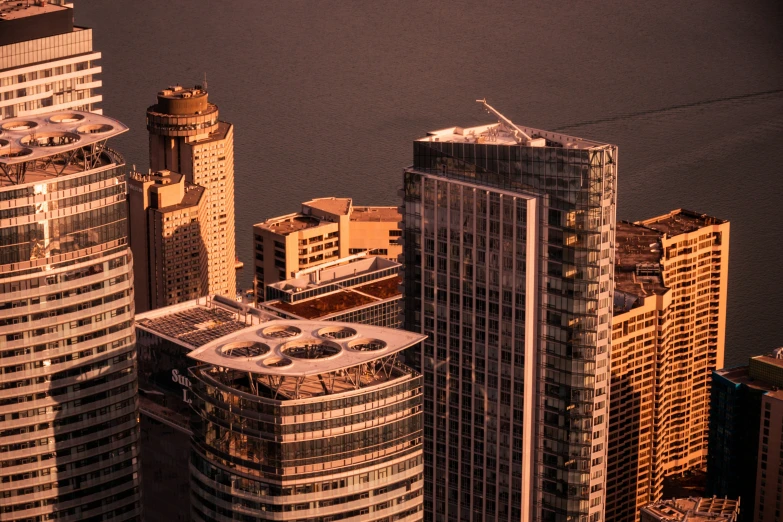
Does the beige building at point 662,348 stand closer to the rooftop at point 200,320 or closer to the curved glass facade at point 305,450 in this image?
the rooftop at point 200,320

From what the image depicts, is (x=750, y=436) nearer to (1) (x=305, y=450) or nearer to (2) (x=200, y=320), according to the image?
(2) (x=200, y=320)

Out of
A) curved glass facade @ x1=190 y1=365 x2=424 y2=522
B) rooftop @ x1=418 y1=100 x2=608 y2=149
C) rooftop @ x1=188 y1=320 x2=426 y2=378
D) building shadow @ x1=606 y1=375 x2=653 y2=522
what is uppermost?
rooftop @ x1=418 y1=100 x2=608 y2=149

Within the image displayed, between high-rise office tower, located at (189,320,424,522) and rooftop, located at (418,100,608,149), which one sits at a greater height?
rooftop, located at (418,100,608,149)

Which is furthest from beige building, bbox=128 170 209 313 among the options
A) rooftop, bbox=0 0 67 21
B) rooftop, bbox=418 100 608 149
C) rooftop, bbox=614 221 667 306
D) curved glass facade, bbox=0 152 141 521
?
curved glass facade, bbox=0 152 141 521

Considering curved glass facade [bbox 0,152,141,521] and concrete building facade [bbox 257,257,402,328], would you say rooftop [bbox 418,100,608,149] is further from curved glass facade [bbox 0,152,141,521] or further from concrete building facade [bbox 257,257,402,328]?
concrete building facade [bbox 257,257,402,328]

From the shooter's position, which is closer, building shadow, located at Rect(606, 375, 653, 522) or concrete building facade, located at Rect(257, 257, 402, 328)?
concrete building facade, located at Rect(257, 257, 402, 328)

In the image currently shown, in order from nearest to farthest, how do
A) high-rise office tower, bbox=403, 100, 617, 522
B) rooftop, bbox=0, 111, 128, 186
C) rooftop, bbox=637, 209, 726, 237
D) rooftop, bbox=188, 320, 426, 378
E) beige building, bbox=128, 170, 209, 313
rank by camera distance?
rooftop, bbox=188, 320, 426, 378 → rooftop, bbox=0, 111, 128, 186 → high-rise office tower, bbox=403, 100, 617, 522 → rooftop, bbox=637, 209, 726, 237 → beige building, bbox=128, 170, 209, 313

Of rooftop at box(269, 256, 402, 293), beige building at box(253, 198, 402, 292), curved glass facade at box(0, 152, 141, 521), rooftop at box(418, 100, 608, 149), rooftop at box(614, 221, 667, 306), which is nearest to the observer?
curved glass facade at box(0, 152, 141, 521)
